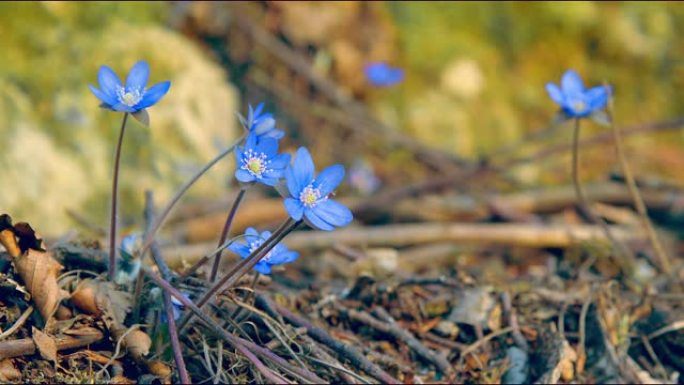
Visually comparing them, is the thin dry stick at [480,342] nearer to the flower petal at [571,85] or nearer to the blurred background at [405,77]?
the flower petal at [571,85]

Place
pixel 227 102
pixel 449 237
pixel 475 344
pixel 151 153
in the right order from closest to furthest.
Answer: pixel 475 344 < pixel 449 237 < pixel 151 153 < pixel 227 102

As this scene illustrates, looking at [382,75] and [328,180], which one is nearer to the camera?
[328,180]

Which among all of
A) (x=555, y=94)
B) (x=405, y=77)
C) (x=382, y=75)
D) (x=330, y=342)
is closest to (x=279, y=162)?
(x=330, y=342)

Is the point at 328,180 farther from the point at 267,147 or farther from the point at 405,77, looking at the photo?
the point at 405,77

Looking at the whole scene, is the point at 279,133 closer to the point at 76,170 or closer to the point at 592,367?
the point at 592,367

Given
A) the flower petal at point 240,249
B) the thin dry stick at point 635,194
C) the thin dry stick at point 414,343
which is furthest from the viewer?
the thin dry stick at point 635,194

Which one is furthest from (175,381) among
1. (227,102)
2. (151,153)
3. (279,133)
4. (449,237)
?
(227,102)

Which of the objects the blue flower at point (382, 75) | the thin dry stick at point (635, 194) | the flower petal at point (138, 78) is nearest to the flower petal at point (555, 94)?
the thin dry stick at point (635, 194)
